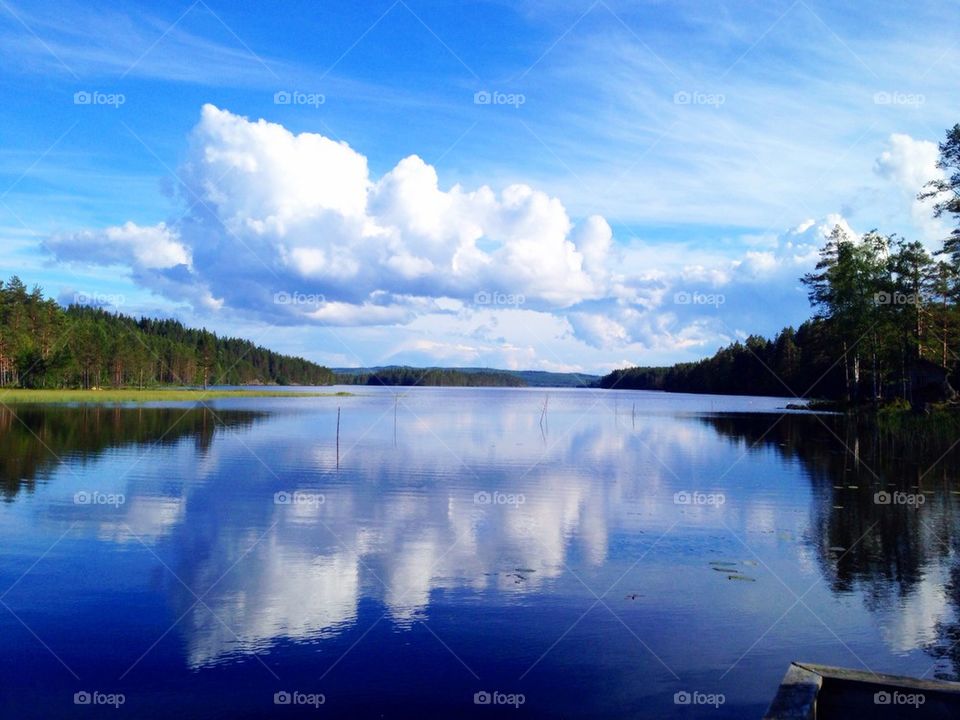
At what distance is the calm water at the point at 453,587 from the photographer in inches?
417

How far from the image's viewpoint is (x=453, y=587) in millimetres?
15242

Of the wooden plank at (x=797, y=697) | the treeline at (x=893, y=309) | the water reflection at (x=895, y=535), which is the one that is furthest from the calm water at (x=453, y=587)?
the treeline at (x=893, y=309)

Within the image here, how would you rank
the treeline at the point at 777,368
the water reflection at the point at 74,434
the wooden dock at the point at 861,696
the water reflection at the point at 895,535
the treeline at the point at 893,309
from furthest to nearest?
the treeline at the point at 777,368 → the treeline at the point at 893,309 → the water reflection at the point at 74,434 → the water reflection at the point at 895,535 → the wooden dock at the point at 861,696

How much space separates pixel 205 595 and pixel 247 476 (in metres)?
17.0

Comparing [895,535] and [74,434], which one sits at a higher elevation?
[74,434]

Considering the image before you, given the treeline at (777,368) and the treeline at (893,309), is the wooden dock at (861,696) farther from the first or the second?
the treeline at (777,368)

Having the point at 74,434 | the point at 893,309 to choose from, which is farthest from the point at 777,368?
the point at 74,434

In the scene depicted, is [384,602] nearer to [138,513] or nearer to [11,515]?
[138,513]

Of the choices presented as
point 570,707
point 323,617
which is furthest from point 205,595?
point 570,707

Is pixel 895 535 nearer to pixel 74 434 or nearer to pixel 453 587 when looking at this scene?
pixel 453 587

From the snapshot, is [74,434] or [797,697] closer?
[797,697]

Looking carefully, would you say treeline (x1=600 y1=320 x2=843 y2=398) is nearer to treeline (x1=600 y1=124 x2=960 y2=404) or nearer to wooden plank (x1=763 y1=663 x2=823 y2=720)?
treeline (x1=600 y1=124 x2=960 y2=404)

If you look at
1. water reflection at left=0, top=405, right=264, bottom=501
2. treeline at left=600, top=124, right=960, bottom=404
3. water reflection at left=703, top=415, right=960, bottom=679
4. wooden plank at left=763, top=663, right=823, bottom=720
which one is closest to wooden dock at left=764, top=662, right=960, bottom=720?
wooden plank at left=763, top=663, right=823, bottom=720

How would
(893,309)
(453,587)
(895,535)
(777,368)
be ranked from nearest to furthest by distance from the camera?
1. (453,587)
2. (895,535)
3. (893,309)
4. (777,368)
